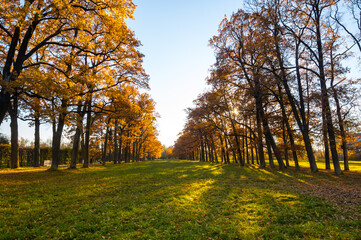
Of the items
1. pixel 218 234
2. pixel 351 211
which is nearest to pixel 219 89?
pixel 351 211

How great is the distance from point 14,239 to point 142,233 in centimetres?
322

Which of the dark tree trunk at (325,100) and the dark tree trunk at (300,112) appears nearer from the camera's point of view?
the dark tree trunk at (325,100)

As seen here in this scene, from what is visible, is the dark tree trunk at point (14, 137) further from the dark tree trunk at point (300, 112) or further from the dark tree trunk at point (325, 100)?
the dark tree trunk at point (325, 100)

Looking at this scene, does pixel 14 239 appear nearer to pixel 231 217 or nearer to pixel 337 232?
pixel 231 217

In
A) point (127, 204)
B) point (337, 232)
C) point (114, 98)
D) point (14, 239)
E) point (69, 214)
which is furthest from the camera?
point (114, 98)

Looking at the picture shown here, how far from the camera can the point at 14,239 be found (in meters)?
→ 4.60

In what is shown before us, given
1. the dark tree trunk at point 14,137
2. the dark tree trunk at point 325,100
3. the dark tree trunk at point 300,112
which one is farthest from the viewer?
the dark tree trunk at point 14,137

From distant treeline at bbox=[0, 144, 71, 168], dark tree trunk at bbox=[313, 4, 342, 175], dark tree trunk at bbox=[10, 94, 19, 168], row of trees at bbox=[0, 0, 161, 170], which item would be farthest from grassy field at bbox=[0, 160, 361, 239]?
distant treeline at bbox=[0, 144, 71, 168]

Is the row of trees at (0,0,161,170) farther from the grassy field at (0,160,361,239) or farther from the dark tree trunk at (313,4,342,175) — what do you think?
the dark tree trunk at (313,4,342,175)

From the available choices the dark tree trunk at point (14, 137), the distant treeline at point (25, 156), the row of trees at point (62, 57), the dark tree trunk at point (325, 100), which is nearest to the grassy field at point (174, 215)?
the row of trees at point (62, 57)

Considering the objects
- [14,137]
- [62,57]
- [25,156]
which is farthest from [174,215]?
[25,156]

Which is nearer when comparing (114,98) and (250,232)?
(250,232)

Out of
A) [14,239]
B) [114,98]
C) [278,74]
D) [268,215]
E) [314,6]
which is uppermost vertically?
[314,6]

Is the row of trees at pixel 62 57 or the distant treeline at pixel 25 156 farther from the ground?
the row of trees at pixel 62 57
